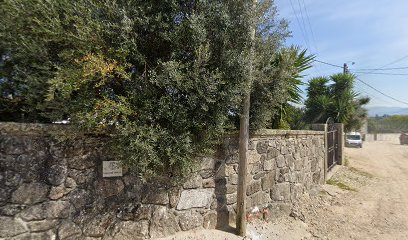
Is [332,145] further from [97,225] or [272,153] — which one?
[97,225]

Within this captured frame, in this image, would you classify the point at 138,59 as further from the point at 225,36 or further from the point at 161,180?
the point at 161,180

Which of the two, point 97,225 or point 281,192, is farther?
Result: point 281,192

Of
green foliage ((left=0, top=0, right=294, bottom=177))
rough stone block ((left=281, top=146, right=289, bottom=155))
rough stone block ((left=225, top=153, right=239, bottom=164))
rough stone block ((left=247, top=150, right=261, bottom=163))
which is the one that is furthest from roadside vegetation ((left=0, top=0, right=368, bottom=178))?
rough stone block ((left=281, top=146, right=289, bottom=155))

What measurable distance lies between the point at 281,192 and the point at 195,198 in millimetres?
2365

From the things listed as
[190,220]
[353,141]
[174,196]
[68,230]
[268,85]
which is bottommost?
[353,141]

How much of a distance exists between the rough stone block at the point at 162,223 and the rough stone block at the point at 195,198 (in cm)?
19

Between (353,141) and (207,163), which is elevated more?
(207,163)

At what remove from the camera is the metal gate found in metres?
9.48

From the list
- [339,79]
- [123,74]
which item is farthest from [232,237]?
[339,79]

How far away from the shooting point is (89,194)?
3.30 meters

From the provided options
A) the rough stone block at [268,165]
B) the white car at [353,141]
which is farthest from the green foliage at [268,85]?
the white car at [353,141]

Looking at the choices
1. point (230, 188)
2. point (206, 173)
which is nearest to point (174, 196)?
point (206, 173)

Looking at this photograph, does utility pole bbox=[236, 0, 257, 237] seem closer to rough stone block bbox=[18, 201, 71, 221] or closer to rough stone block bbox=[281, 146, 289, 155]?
A: rough stone block bbox=[281, 146, 289, 155]

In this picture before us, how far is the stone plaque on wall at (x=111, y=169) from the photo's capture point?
3.37 metres
